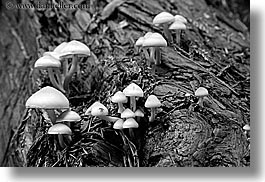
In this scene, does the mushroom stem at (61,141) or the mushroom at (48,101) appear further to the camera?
the mushroom stem at (61,141)

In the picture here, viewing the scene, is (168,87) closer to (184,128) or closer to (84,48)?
(184,128)

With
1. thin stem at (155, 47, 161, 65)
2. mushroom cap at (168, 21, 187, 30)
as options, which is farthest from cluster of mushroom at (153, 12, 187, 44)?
thin stem at (155, 47, 161, 65)

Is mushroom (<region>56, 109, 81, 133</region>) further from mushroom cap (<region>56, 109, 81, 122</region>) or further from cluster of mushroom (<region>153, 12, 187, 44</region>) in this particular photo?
cluster of mushroom (<region>153, 12, 187, 44</region>)

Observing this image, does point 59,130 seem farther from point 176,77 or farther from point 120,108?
point 176,77

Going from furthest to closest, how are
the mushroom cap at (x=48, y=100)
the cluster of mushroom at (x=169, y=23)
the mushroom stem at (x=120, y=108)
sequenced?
the cluster of mushroom at (x=169, y=23) → the mushroom stem at (x=120, y=108) → the mushroom cap at (x=48, y=100)

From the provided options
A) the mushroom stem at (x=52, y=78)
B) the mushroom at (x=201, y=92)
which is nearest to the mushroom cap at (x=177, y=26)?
the mushroom at (x=201, y=92)

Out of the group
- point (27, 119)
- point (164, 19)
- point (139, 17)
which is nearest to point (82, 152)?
point (27, 119)

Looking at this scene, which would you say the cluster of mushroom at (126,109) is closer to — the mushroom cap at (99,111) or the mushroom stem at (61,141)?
the mushroom cap at (99,111)
